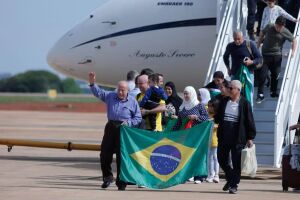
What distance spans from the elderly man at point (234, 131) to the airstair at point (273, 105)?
12.0ft

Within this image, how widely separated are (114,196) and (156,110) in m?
2.83

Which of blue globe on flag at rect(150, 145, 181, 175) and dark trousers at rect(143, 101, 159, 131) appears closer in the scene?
blue globe on flag at rect(150, 145, 181, 175)

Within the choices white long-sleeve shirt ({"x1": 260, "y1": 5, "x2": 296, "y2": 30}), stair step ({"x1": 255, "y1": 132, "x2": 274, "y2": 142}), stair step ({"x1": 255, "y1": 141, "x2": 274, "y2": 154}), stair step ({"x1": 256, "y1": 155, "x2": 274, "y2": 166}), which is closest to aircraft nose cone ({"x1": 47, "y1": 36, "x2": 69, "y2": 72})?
white long-sleeve shirt ({"x1": 260, "y1": 5, "x2": 296, "y2": 30})

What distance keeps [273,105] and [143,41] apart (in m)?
4.55

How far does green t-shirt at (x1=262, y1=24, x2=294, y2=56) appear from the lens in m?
22.7

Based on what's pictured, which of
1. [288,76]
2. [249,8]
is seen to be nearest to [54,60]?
[249,8]

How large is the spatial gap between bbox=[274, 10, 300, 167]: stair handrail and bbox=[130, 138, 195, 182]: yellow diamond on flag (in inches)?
131

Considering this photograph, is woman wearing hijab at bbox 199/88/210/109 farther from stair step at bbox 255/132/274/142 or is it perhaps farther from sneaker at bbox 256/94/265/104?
sneaker at bbox 256/94/265/104

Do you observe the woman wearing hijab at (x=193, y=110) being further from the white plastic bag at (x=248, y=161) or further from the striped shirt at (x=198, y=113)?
the white plastic bag at (x=248, y=161)

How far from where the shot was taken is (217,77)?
20406mm

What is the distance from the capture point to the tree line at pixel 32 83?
137625mm

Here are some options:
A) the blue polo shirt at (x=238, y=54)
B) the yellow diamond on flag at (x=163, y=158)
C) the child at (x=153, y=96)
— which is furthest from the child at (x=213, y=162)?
the blue polo shirt at (x=238, y=54)

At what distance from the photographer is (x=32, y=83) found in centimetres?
13938

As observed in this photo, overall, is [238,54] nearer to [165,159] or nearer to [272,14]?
[272,14]
